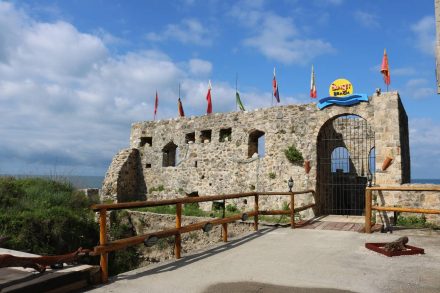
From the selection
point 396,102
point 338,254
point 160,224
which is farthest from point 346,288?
point 160,224

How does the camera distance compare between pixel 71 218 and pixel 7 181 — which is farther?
pixel 7 181

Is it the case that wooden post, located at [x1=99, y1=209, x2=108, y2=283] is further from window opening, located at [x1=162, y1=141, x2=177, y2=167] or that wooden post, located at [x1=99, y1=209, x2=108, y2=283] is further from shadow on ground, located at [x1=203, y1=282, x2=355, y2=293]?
window opening, located at [x1=162, y1=141, x2=177, y2=167]

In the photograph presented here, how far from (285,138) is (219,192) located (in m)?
3.93

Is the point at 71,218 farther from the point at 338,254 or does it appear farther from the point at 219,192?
the point at 338,254

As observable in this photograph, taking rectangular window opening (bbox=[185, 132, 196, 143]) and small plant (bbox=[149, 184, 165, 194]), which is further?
small plant (bbox=[149, 184, 165, 194])

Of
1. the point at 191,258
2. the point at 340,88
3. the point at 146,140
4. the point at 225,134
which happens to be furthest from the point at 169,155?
the point at 191,258

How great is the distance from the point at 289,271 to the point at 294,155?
30.1 ft

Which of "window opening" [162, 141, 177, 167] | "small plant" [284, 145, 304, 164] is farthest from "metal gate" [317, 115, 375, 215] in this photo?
"window opening" [162, 141, 177, 167]

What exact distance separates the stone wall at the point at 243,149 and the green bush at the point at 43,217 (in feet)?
16.7

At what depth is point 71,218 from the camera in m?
11.5

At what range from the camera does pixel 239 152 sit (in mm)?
16031

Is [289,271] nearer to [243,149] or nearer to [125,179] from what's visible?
[243,149]

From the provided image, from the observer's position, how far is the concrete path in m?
4.45

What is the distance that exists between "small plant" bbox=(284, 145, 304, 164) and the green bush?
7.30m
